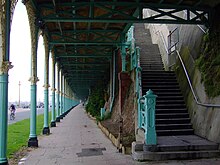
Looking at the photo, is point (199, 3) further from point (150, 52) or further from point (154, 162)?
point (150, 52)

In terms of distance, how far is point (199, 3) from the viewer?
10.6 meters

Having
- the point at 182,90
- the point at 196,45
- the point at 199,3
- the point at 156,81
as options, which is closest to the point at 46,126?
the point at 156,81

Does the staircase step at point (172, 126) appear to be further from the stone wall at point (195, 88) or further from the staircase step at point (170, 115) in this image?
the staircase step at point (170, 115)

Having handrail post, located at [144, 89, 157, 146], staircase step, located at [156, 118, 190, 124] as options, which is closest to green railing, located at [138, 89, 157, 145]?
handrail post, located at [144, 89, 157, 146]

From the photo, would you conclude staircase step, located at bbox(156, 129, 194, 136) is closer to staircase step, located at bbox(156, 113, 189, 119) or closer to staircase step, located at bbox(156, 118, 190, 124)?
staircase step, located at bbox(156, 118, 190, 124)

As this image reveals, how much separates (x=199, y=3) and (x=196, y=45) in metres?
1.87

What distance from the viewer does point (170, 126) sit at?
33.5 feet

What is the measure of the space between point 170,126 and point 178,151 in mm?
2140

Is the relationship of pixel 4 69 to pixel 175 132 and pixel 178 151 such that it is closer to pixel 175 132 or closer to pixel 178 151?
pixel 178 151

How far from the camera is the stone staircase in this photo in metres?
8.00

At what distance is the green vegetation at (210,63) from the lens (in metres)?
9.50

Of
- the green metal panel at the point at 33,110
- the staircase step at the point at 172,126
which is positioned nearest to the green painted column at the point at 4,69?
the green metal panel at the point at 33,110

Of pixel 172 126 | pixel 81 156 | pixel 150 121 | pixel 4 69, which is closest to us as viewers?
pixel 4 69

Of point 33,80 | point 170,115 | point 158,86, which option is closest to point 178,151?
point 170,115
